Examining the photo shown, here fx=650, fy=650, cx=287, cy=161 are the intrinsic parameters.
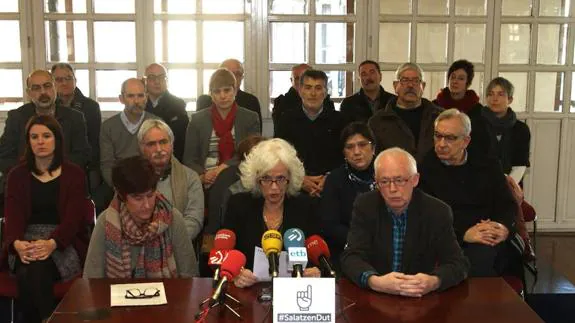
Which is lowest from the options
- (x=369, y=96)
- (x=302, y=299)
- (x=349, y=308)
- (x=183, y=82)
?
(x=349, y=308)

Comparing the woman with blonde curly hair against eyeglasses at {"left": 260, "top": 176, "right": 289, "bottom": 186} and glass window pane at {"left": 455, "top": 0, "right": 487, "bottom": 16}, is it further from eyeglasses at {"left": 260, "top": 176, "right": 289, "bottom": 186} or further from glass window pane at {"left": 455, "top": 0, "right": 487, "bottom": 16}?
glass window pane at {"left": 455, "top": 0, "right": 487, "bottom": 16}

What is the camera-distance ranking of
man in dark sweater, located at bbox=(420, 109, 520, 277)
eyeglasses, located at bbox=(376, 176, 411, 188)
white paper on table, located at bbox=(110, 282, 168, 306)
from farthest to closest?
man in dark sweater, located at bbox=(420, 109, 520, 277), eyeglasses, located at bbox=(376, 176, 411, 188), white paper on table, located at bbox=(110, 282, 168, 306)

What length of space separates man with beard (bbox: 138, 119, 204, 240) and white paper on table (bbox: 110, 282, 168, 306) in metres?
1.07

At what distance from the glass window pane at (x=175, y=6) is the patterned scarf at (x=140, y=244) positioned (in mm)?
3008

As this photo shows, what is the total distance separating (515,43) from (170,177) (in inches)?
143

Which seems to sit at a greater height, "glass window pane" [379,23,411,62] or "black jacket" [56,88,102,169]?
"glass window pane" [379,23,411,62]

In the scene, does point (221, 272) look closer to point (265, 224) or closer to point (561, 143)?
point (265, 224)

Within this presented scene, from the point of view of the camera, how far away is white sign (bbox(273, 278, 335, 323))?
192 centimetres

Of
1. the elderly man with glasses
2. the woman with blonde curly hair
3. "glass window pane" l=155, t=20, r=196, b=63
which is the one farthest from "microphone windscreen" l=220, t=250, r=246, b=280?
"glass window pane" l=155, t=20, r=196, b=63

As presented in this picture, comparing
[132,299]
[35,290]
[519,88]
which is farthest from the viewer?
[519,88]

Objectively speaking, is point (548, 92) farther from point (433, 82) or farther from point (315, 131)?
point (315, 131)

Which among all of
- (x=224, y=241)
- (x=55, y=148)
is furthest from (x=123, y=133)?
(x=224, y=241)

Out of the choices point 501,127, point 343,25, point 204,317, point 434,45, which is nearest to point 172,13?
point 343,25

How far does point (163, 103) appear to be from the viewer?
4.99m
